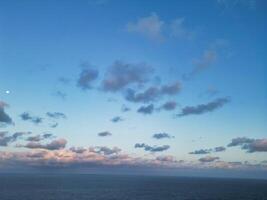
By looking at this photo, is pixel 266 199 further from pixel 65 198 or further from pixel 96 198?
pixel 65 198

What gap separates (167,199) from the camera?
485ft

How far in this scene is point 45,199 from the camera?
14112 cm

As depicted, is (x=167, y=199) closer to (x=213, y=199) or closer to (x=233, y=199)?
(x=213, y=199)

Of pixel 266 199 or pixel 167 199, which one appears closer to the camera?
pixel 167 199

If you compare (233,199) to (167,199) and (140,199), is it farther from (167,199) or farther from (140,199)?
(140,199)

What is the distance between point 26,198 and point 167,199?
62.5m

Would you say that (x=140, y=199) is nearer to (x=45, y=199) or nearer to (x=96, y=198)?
(x=96, y=198)

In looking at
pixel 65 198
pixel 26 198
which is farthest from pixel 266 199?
pixel 26 198

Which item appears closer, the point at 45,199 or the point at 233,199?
the point at 45,199

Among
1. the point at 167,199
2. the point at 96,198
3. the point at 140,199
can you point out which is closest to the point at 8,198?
the point at 96,198

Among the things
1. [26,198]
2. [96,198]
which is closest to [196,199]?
[96,198]

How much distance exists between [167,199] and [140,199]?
12.4 meters

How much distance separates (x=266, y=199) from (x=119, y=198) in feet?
236

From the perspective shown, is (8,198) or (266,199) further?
(266,199)
